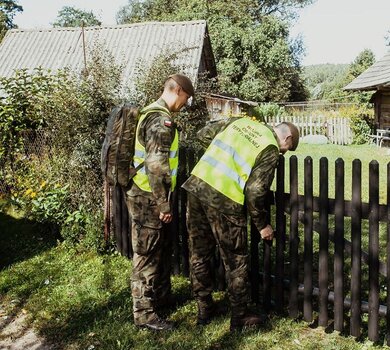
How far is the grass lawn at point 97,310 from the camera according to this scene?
12.8 ft

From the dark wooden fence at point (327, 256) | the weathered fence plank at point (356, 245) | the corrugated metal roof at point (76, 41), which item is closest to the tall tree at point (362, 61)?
the corrugated metal roof at point (76, 41)

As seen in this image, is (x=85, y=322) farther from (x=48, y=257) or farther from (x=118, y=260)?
(x=48, y=257)

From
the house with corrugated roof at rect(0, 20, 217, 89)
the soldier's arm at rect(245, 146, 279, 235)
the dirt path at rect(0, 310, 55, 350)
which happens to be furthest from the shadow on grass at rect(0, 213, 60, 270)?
the house with corrugated roof at rect(0, 20, 217, 89)

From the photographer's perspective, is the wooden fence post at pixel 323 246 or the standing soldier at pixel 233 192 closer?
the standing soldier at pixel 233 192

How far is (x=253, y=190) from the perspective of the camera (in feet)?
11.8

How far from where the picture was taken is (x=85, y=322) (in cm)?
432

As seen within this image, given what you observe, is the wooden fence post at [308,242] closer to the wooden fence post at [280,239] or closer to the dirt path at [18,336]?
the wooden fence post at [280,239]

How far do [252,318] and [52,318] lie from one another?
1.87m

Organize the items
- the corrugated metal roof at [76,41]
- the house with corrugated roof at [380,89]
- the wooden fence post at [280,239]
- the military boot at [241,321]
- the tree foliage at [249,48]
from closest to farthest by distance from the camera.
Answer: the military boot at [241,321] < the wooden fence post at [280,239] < the house with corrugated roof at [380,89] < the corrugated metal roof at [76,41] < the tree foliage at [249,48]

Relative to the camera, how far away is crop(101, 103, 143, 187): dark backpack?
397 centimetres

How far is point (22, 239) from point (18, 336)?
284cm

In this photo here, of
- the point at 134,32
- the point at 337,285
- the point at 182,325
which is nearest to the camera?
the point at 337,285

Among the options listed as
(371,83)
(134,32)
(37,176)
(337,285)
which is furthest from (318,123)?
(337,285)

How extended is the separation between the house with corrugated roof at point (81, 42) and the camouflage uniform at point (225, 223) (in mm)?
17623
